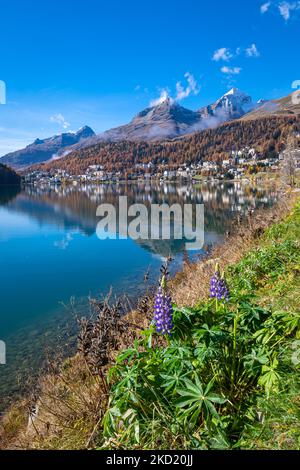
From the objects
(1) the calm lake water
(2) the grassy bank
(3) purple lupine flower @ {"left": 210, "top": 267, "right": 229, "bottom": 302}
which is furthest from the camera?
(1) the calm lake water

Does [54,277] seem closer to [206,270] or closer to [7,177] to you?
[206,270]

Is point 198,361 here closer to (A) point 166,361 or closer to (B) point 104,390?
(A) point 166,361

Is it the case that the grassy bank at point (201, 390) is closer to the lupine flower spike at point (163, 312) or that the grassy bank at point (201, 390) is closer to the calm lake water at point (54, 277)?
the lupine flower spike at point (163, 312)

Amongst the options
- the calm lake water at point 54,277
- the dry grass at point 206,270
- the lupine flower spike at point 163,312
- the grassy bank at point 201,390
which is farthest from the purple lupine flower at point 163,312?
the dry grass at point 206,270

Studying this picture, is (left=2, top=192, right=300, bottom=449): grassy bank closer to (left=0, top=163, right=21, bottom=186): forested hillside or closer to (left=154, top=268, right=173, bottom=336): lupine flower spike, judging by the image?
(left=154, top=268, right=173, bottom=336): lupine flower spike

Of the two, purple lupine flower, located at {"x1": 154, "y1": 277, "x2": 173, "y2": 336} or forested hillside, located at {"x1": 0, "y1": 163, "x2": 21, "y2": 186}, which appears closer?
purple lupine flower, located at {"x1": 154, "y1": 277, "x2": 173, "y2": 336}

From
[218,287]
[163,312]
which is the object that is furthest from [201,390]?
[218,287]

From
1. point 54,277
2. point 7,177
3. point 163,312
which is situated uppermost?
point 7,177

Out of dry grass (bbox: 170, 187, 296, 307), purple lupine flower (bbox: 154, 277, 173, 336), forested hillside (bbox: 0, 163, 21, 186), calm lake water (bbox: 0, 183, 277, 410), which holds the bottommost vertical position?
calm lake water (bbox: 0, 183, 277, 410)

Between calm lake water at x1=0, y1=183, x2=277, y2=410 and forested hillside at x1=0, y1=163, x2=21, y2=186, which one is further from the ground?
forested hillside at x1=0, y1=163, x2=21, y2=186

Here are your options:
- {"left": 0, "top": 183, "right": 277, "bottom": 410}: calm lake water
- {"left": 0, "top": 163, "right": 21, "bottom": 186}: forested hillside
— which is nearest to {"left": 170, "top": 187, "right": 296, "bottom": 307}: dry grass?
{"left": 0, "top": 183, "right": 277, "bottom": 410}: calm lake water

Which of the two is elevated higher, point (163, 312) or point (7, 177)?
point (7, 177)

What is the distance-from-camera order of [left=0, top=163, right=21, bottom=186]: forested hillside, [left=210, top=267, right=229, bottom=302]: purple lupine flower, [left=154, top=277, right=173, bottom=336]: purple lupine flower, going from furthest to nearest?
→ [left=0, top=163, right=21, bottom=186]: forested hillside → [left=210, top=267, right=229, bottom=302]: purple lupine flower → [left=154, top=277, right=173, bottom=336]: purple lupine flower
